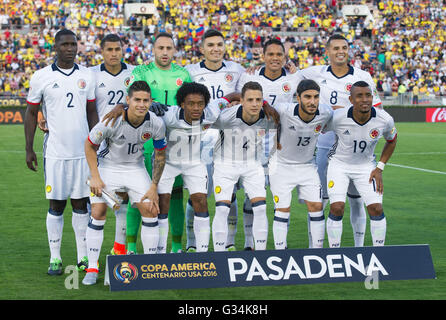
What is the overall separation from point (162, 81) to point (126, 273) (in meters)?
2.45

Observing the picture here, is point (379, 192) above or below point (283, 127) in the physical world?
below

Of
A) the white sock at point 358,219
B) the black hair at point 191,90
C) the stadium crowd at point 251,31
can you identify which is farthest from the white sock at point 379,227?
the stadium crowd at point 251,31

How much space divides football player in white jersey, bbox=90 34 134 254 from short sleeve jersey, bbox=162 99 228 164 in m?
0.80

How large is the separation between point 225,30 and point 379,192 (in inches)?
1212

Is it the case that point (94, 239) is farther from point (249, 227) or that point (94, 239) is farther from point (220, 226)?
point (249, 227)

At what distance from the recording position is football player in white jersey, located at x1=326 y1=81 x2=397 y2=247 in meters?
7.00

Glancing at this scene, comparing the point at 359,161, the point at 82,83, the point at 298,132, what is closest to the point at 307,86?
the point at 298,132

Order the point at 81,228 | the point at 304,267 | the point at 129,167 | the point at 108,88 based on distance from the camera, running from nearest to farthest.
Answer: the point at 304,267 → the point at 129,167 → the point at 81,228 → the point at 108,88

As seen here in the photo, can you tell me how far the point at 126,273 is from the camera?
19.2 ft

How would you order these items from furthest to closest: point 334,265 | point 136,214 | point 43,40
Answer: point 43,40 < point 136,214 < point 334,265

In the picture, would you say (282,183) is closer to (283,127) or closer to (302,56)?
(283,127)
